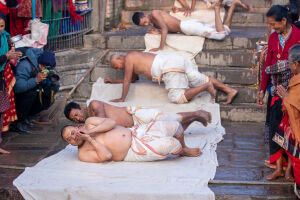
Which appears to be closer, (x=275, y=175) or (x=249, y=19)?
(x=275, y=175)

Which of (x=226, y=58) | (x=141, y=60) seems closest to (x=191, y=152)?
(x=141, y=60)

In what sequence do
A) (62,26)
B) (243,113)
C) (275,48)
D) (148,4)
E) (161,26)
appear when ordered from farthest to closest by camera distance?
(148,4) < (62,26) < (161,26) < (243,113) < (275,48)

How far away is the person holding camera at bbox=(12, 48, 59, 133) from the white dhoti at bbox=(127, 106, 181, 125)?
145cm

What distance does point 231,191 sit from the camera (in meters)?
4.97

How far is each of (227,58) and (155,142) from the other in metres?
3.37

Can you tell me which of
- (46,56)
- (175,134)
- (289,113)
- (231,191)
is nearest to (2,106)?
(46,56)

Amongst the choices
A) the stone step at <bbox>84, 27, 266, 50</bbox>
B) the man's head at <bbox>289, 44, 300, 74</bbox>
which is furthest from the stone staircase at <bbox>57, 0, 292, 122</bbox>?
the man's head at <bbox>289, 44, 300, 74</bbox>

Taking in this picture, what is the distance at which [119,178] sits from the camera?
514 centimetres

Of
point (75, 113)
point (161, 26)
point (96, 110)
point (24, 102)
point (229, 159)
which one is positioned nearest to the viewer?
point (229, 159)

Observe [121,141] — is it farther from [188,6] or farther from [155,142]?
[188,6]

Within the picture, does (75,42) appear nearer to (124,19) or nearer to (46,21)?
(46,21)

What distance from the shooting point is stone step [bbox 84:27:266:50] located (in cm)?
874

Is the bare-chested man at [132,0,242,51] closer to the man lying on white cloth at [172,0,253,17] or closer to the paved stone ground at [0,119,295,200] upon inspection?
the man lying on white cloth at [172,0,253,17]

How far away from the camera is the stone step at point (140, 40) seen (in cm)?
874
